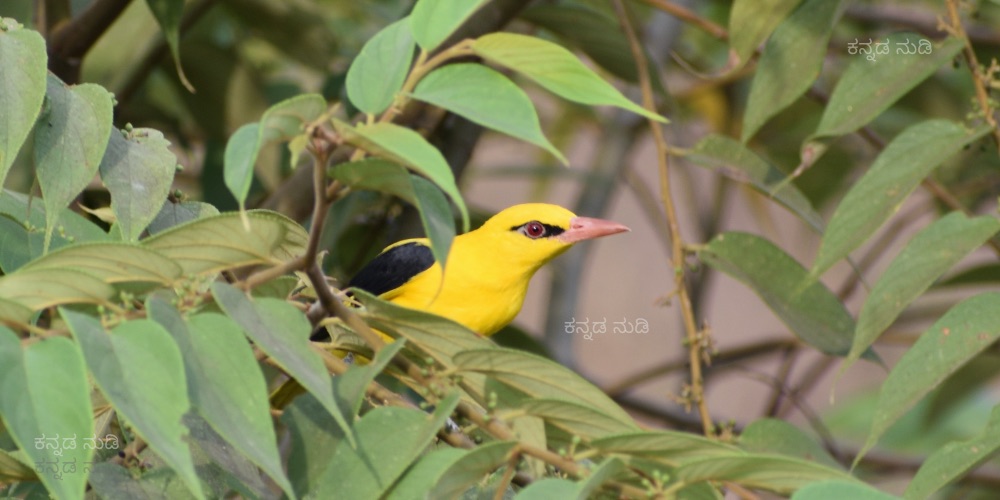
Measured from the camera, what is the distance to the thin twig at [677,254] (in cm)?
184

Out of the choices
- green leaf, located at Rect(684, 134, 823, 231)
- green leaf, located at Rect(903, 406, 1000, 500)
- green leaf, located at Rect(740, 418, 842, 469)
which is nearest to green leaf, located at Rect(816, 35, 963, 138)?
green leaf, located at Rect(684, 134, 823, 231)

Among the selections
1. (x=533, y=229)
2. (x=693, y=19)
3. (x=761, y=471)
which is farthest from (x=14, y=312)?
(x=693, y=19)

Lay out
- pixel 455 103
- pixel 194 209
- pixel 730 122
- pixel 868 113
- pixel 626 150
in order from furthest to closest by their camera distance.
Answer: pixel 730 122
pixel 626 150
pixel 868 113
pixel 194 209
pixel 455 103

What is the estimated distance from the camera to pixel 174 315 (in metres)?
1.01

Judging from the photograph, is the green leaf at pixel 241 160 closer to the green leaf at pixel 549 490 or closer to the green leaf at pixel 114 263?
the green leaf at pixel 114 263

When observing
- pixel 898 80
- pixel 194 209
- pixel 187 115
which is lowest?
pixel 187 115

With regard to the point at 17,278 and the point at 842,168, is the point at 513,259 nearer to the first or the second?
the point at 17,278

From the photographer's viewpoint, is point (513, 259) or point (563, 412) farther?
point (513, 259)

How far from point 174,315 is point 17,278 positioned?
14cm

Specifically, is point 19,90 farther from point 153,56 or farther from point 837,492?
point 153,56

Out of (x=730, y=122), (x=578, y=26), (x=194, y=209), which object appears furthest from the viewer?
(x=730, y=122)

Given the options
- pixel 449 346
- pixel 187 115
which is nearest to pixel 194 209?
pixel 449 346

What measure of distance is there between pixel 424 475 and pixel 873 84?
40.8 inches

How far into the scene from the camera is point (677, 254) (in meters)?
1.99
